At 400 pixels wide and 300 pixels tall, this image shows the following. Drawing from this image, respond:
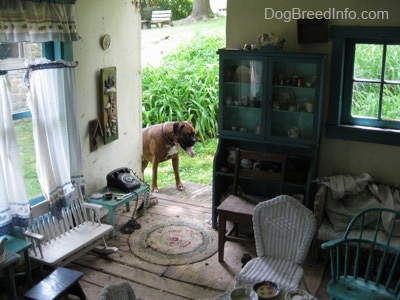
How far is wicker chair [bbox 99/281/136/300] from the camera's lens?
7.52 feet

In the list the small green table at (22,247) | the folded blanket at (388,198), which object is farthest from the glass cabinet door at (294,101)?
the small green table at (22,247)

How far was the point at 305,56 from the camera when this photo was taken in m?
4.13

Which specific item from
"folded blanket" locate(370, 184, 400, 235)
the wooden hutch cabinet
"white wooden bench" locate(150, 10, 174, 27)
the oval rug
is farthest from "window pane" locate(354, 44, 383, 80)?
"white wooden bench" locate(150, 10, 174, 27)

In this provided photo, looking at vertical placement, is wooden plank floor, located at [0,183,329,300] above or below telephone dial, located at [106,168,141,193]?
below

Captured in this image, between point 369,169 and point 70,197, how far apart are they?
2.75m

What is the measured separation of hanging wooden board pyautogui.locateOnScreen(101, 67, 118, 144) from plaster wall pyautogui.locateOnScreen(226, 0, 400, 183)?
1.30 meters

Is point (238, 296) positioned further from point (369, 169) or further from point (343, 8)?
point (343, 8)

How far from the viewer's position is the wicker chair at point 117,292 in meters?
2.29

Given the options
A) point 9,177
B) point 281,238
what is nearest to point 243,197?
point 281,238

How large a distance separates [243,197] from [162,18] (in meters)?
8.50

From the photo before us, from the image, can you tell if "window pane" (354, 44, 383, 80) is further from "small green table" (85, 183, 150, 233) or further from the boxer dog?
"small green table" (85, 183, 150, 233)

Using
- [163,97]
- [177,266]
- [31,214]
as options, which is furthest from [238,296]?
[163,97]

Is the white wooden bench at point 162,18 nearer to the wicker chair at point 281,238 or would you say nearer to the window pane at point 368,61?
the window pane at point 368,61

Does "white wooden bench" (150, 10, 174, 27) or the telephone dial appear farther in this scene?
"white wooden bench" (150, 10, 174, 27)
